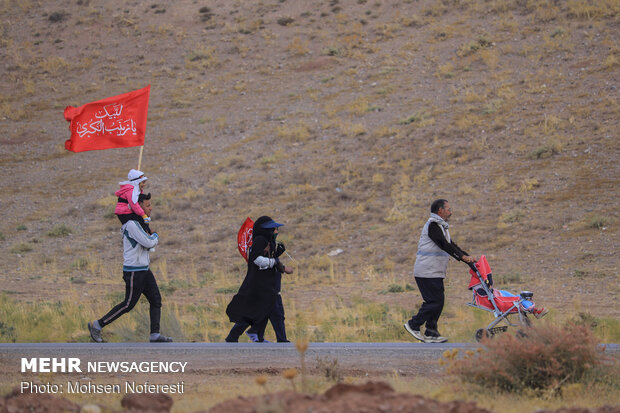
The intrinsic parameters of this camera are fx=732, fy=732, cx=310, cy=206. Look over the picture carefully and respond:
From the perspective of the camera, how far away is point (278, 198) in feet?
85.0

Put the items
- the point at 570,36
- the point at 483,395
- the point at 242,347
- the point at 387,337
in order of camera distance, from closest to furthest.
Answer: the point at 483,395 < the point at 242,347 < the point at 387,337 < the point at 570,36

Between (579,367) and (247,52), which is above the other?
(247,52)

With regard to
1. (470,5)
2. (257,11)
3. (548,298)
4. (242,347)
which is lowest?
(548,298)

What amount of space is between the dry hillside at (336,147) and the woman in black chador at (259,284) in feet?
20.6

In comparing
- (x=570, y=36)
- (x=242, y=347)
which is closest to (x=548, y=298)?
(x=242, y=347)

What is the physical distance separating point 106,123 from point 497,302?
681 centimetres

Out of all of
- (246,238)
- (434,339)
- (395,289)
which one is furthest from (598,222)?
(246,238)

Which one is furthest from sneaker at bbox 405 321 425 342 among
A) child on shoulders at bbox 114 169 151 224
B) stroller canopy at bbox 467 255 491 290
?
child on shoulders at bbox 114 169 151 224

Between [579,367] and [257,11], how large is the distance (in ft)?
142

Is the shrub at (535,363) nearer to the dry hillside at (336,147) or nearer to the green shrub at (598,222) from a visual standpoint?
the dry hillside at (336,147)

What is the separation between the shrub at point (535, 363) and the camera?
6.46 m

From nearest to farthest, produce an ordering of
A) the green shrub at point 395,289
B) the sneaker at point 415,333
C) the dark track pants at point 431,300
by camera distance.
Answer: the dark track pants at point 431,300 → the sneaker at point 415,333 → the green shrub at point 395,289

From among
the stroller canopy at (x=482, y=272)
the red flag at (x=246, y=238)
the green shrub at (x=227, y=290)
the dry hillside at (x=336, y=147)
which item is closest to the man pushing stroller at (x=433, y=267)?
the stroller canopy at (x=482, y=272)

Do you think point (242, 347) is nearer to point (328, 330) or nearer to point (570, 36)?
point (328, 330)
